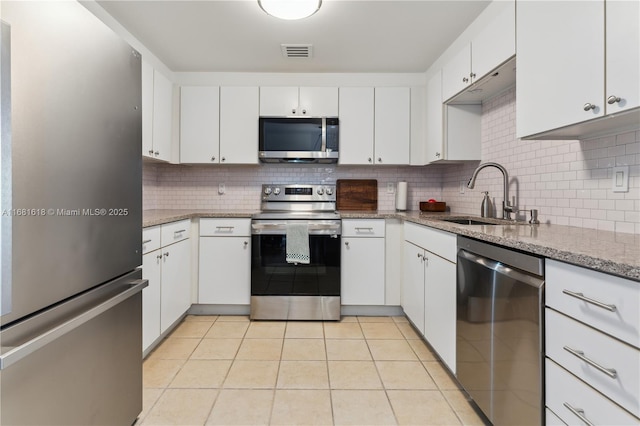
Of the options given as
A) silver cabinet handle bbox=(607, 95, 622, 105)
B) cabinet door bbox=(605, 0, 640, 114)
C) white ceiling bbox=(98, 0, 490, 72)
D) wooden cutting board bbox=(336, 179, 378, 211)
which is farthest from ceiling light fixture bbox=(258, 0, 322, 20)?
wooden cutting board bbox=(336, 179, 378, 211)

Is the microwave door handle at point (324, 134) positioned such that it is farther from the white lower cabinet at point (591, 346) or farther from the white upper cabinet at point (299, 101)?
the white lower cabinet at point (591, 346)

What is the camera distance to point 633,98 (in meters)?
1.02

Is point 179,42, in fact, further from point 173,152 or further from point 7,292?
point 7,292

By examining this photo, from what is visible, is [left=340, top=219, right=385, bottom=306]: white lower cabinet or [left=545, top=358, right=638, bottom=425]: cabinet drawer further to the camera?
[left=340, top=219, right=385, bottom=306]: white lower cabinet

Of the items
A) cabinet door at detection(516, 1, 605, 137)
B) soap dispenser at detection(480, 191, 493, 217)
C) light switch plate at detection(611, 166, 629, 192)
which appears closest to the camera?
cabinet door at detection(516, 1, 605, 137)

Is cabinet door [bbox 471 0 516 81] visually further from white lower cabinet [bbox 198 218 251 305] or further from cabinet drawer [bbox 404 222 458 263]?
white lower cabinet [bbox 198 218 251 305]

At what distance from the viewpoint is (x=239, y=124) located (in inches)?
117

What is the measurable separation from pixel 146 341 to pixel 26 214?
1427mm

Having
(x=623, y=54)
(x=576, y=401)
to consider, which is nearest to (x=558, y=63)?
(x=623, y=54)

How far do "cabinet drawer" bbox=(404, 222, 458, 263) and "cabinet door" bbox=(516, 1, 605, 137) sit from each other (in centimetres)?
64

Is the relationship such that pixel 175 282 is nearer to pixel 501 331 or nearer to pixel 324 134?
pixel 324 134

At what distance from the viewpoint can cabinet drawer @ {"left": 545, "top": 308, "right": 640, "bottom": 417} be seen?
2.52ft

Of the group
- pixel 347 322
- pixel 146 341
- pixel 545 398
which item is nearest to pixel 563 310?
pixel 545 398

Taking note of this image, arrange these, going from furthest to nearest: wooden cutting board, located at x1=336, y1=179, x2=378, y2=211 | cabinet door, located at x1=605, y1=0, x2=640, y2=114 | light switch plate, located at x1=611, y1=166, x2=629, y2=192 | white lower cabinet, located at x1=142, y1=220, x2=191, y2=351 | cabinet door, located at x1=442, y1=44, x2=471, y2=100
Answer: wooden cutting board, located at x1=336, y1=179, x2=378, y2=211 → cabinet door, located at x1=442, y1=44, x2=471, y2=100 → white lower cabinet, located at x1=142, y1=220, x2=191, y2=351 → light switch plate, located at x1=611, y1=166, x2=629, y2=192 → cabinet door, located at x1=605, y1=0, x2=640, y2=114
